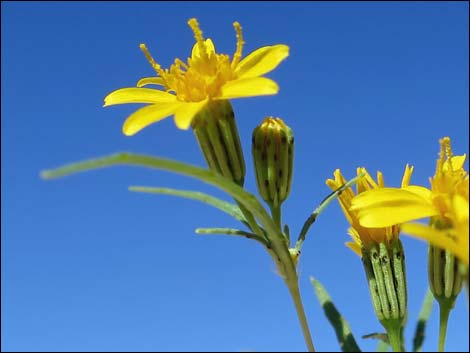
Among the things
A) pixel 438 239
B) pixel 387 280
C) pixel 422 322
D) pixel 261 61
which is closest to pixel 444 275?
pixel 387 280

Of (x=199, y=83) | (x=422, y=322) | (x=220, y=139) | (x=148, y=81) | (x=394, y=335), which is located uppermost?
(x=148, y=81)

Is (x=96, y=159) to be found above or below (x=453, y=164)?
below

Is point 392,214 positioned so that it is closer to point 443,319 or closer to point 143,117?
point 443,319

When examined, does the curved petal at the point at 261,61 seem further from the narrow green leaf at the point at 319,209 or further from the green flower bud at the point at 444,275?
the green flower bud at the point at 444,275

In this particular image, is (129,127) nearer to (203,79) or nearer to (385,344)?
(203,79)

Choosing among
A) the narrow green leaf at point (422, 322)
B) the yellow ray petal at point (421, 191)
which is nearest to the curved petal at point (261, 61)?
the yellow ray petal at point (421, 191)

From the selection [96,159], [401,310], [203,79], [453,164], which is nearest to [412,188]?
[453,164]

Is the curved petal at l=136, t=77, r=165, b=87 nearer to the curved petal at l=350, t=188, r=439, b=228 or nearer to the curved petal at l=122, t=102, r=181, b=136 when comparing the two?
the curved petal at l=122, t=102, r=181, b=136
